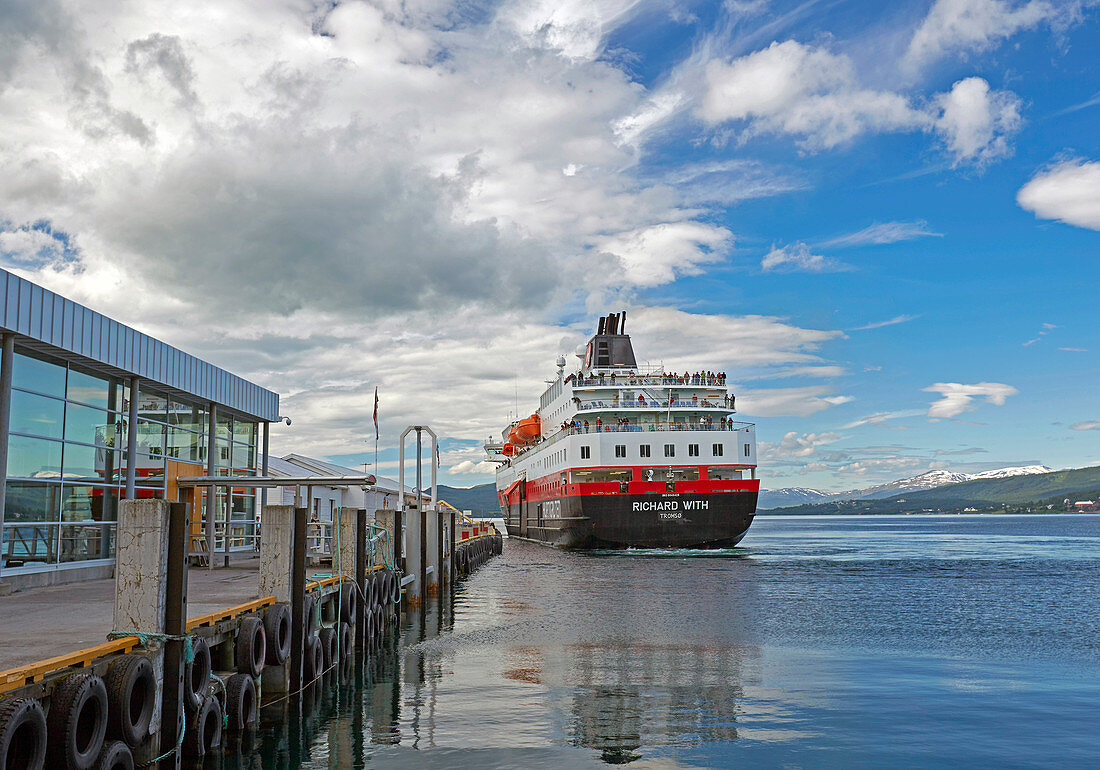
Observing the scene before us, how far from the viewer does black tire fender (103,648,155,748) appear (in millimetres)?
7652

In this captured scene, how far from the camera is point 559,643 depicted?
750 inches

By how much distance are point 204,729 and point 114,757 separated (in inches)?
87.0

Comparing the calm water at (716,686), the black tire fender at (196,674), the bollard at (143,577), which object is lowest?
the calm water at (716,686)

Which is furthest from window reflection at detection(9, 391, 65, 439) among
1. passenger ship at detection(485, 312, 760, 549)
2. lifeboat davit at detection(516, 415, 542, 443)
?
lifeboat davit at detection(516, 415, 542, 443)

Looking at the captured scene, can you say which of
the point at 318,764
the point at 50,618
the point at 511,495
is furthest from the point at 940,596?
the point at 511,495

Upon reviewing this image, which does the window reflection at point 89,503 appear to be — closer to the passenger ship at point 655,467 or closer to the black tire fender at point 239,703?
the black tire fender at point 239,703

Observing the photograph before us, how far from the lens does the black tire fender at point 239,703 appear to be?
10.5 meters

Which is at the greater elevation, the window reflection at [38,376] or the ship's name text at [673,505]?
the window reflection at [38,376]

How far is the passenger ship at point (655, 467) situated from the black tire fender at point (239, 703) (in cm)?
3409

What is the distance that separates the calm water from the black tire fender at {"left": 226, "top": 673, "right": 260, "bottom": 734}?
33 cm

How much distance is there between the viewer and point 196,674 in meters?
9.55

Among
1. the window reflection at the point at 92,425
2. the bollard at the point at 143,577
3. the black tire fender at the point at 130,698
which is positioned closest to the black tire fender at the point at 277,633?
the bollard at the point at 143,577

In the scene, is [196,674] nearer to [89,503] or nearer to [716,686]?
[716,686]

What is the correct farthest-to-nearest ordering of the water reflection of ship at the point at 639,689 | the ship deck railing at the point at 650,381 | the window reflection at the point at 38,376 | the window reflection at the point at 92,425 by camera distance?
1. the ship deck railing at the point at 650,381
2. the window reflection at the point at 92,425
3. the window reflection at the point at 38,376
4. the water reflection of ship at the point at 639,689
